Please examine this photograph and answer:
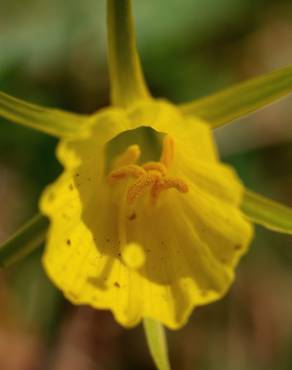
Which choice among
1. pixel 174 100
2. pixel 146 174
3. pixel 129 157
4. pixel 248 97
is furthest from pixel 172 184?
pixel 174 100

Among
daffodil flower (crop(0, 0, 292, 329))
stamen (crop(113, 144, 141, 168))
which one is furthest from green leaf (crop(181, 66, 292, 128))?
stamen (crop(113, 144, 141, 168))

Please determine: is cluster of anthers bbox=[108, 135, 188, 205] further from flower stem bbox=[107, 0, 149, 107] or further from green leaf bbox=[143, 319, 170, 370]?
green leaf bbox=[143, 319, 170, 370]

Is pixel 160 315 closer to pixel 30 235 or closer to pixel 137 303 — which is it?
pixel 137 303

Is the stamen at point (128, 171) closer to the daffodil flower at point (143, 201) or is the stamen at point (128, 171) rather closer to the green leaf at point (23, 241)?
the daffodil flower at point (143, 201)

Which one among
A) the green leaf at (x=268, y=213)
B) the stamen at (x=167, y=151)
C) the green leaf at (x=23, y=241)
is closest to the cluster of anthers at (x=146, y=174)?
the stamen at (x=167, y=151)

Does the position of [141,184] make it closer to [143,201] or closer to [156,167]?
[156,167]

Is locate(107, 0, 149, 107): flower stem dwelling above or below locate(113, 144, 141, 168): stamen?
above

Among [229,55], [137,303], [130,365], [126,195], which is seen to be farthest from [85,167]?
[229,55]
